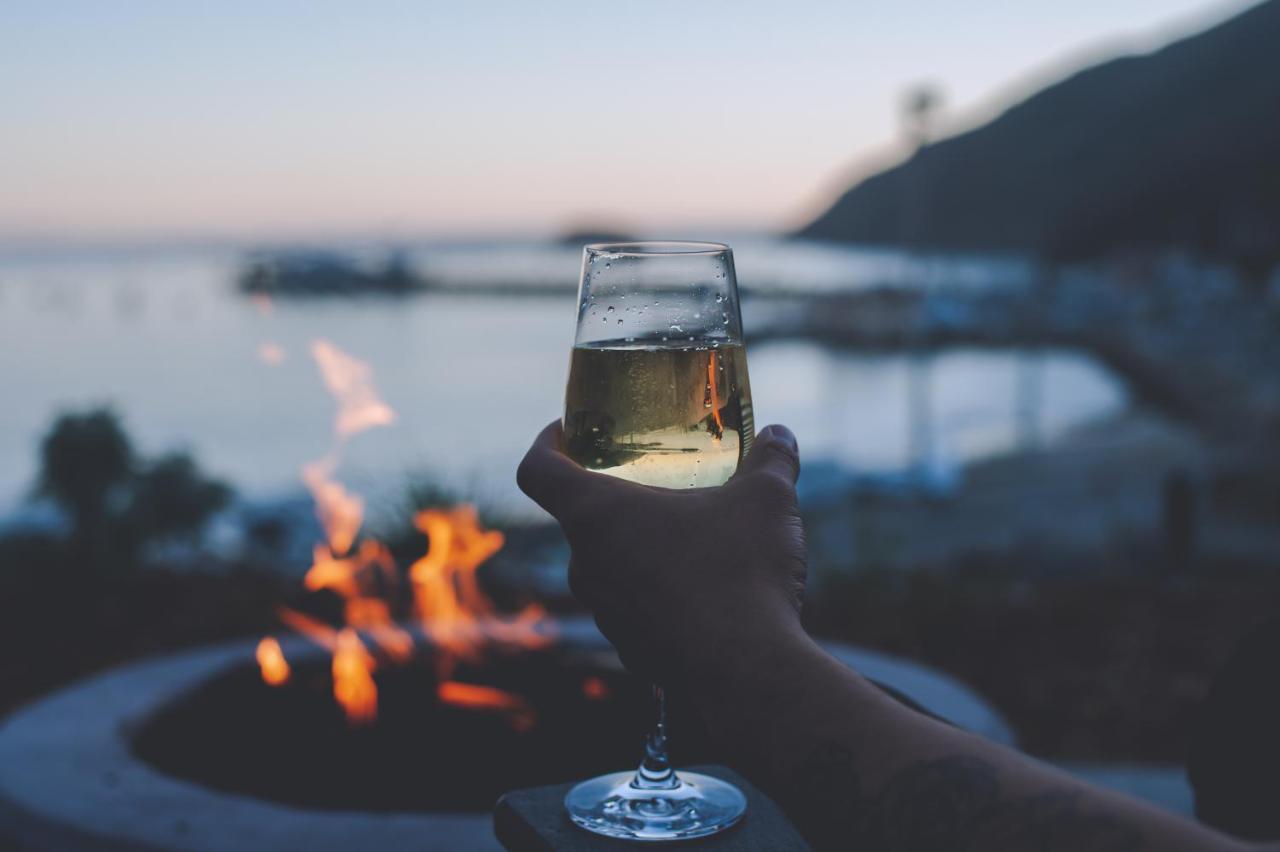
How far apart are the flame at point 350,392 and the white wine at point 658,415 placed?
228 centimetres

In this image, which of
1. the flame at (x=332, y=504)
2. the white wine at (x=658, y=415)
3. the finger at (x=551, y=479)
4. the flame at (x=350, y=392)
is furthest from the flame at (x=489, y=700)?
the finger at (x=551, y=479)

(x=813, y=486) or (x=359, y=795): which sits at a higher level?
(x=359, y=795)

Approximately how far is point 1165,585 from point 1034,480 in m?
25.6

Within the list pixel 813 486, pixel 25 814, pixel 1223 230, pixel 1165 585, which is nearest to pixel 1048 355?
pixel 1223 230

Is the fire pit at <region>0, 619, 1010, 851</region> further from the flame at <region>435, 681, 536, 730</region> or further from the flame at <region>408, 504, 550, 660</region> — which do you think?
the flame at <region>408, 504, 550, 660</region>

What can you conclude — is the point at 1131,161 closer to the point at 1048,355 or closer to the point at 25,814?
the point at 1048,355

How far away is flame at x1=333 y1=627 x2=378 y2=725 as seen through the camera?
346 cm

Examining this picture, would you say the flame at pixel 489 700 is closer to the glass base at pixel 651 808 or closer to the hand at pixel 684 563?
the glass base at pixel 651 808

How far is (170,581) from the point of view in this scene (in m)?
7.04

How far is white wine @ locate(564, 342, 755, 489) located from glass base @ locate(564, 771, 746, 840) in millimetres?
464

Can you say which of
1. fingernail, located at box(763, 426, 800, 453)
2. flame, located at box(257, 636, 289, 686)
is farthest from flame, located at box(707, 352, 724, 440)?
flame, located at box(257, 636, 289, 686)

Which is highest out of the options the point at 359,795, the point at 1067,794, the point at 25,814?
the point at 1067,794

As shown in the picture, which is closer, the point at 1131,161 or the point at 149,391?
the point at 149,391

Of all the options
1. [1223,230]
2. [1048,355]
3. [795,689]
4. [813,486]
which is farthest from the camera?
[1048,355]
